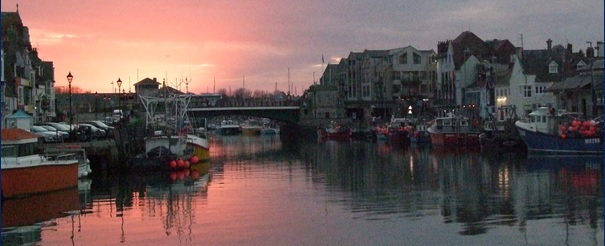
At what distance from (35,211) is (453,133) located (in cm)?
6192

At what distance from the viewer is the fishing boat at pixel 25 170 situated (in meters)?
39.2

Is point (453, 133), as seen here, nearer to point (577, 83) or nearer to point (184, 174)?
point (577, 83)

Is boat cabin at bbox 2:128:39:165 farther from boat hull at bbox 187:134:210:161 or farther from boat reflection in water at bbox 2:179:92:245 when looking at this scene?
boat hull at bbox 187:134:210:161

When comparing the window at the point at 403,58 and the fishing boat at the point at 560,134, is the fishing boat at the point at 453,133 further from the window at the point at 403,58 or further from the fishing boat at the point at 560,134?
the window at the point at 403,58

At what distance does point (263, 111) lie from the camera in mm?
152125

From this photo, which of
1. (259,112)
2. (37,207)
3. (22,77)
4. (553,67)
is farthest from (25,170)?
(259,112)

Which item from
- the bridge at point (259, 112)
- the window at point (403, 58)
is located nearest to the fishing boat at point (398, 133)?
the bridge at point (259, 112)

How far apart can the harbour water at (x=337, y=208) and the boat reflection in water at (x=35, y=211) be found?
87 millimetres

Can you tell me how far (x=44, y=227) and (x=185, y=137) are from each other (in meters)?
34.7

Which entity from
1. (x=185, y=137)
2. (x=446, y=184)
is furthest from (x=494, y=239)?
(x=185, y=137)

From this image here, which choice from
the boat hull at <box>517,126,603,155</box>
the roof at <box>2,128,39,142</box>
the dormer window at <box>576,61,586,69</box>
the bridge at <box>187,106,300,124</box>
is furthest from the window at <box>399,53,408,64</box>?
the roof at <box>2,128,39,142</box>

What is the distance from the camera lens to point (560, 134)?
2766 inches

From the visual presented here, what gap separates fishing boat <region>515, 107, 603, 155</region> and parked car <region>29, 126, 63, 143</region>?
118 feet

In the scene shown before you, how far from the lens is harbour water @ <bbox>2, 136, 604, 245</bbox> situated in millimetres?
27859
